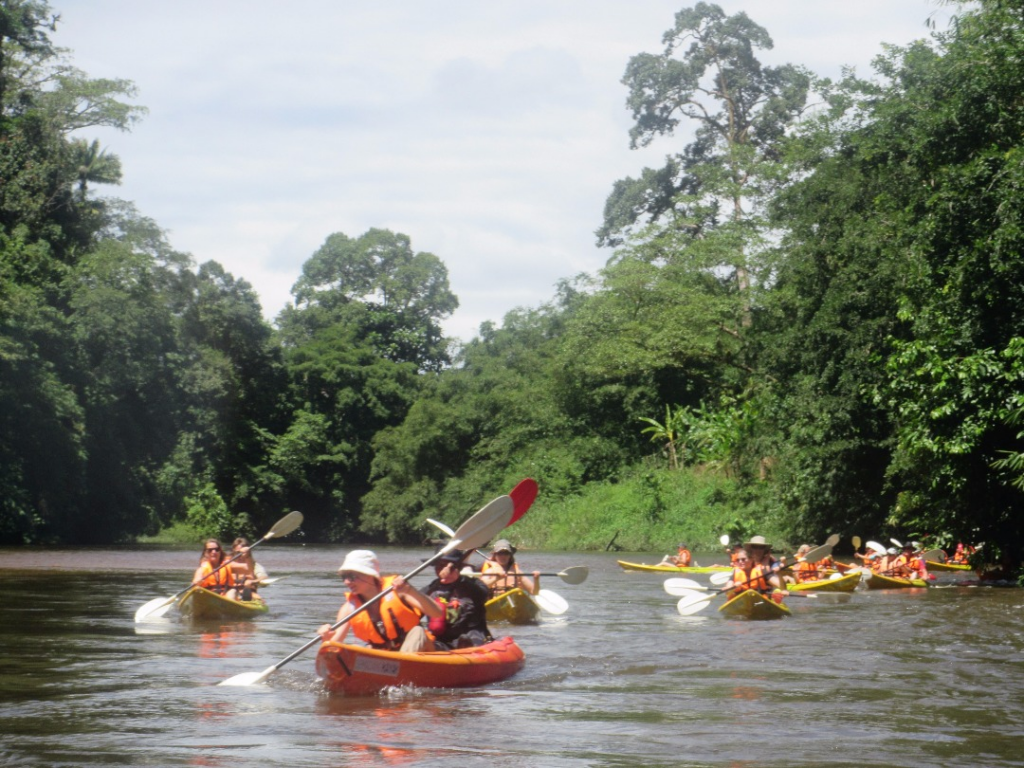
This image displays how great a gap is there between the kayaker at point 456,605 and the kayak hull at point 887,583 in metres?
12.4

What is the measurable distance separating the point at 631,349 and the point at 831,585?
61.0ft

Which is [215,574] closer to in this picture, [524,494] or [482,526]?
[524,494]

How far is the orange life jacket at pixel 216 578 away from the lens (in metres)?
13.6

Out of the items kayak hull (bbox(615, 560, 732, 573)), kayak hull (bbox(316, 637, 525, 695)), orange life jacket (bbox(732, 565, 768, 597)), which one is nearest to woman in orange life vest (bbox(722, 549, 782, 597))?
orange life jacket (bbox(732, 565, 768, 597))

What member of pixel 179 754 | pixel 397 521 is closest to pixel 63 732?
pixel 179 754

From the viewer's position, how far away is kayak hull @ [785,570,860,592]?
59.3 feet

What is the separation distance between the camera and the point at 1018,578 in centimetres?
1922

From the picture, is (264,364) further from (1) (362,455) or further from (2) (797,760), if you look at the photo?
(2) (797,760)

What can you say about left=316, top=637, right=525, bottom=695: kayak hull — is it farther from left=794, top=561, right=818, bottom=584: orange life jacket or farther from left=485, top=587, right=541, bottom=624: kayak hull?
left=794, top=561, right=818, bottom=584: orange life jacket

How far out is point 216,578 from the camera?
45.4ft

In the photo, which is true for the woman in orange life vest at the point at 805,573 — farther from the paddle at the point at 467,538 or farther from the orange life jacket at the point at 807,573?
the paddle at the point at 467,538

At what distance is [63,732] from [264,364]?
133 feet

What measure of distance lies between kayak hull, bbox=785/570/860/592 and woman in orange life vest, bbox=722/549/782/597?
3646 millimetres

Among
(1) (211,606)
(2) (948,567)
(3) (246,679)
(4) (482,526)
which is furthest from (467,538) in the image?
(2) (948,567)
